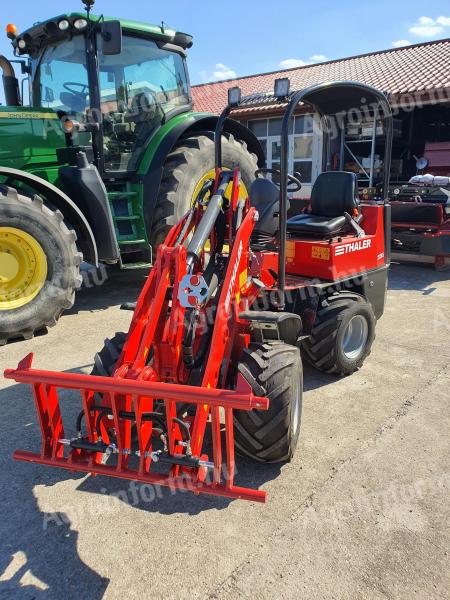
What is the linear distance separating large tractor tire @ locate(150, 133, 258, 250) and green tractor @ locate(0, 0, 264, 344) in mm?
12

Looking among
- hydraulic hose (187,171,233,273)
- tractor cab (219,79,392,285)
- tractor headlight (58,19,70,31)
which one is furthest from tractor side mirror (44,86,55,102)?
hydraulic hose (187,171,233,273)

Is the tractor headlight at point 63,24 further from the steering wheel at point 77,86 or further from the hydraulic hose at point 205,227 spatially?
the hydraulic hose at point 205,227

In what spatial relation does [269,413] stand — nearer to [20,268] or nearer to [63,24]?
[20,268]

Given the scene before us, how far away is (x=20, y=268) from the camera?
442cm

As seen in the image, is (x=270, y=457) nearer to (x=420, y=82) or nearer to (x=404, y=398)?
(x=404, y=398)

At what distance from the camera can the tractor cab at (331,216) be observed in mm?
3674

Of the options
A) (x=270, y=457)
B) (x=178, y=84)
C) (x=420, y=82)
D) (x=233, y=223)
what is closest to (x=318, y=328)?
(x=233, y=223)

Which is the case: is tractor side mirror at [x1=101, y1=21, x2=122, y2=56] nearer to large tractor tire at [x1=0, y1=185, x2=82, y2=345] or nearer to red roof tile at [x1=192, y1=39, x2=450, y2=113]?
large tractor tire at [x1=0, y1=185, x2=82, y2=345]

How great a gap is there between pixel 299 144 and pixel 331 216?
11408 millimetres

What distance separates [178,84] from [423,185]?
4636 millimetres

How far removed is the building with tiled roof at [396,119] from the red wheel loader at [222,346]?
915 cm

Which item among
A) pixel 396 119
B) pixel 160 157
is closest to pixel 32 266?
pixel 160 157

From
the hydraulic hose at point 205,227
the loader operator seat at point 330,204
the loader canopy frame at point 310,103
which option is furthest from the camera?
the loader operator seat at point 330,204

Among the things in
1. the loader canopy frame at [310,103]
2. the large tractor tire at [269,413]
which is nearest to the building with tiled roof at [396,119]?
the loader canopy frame at [310,103]
